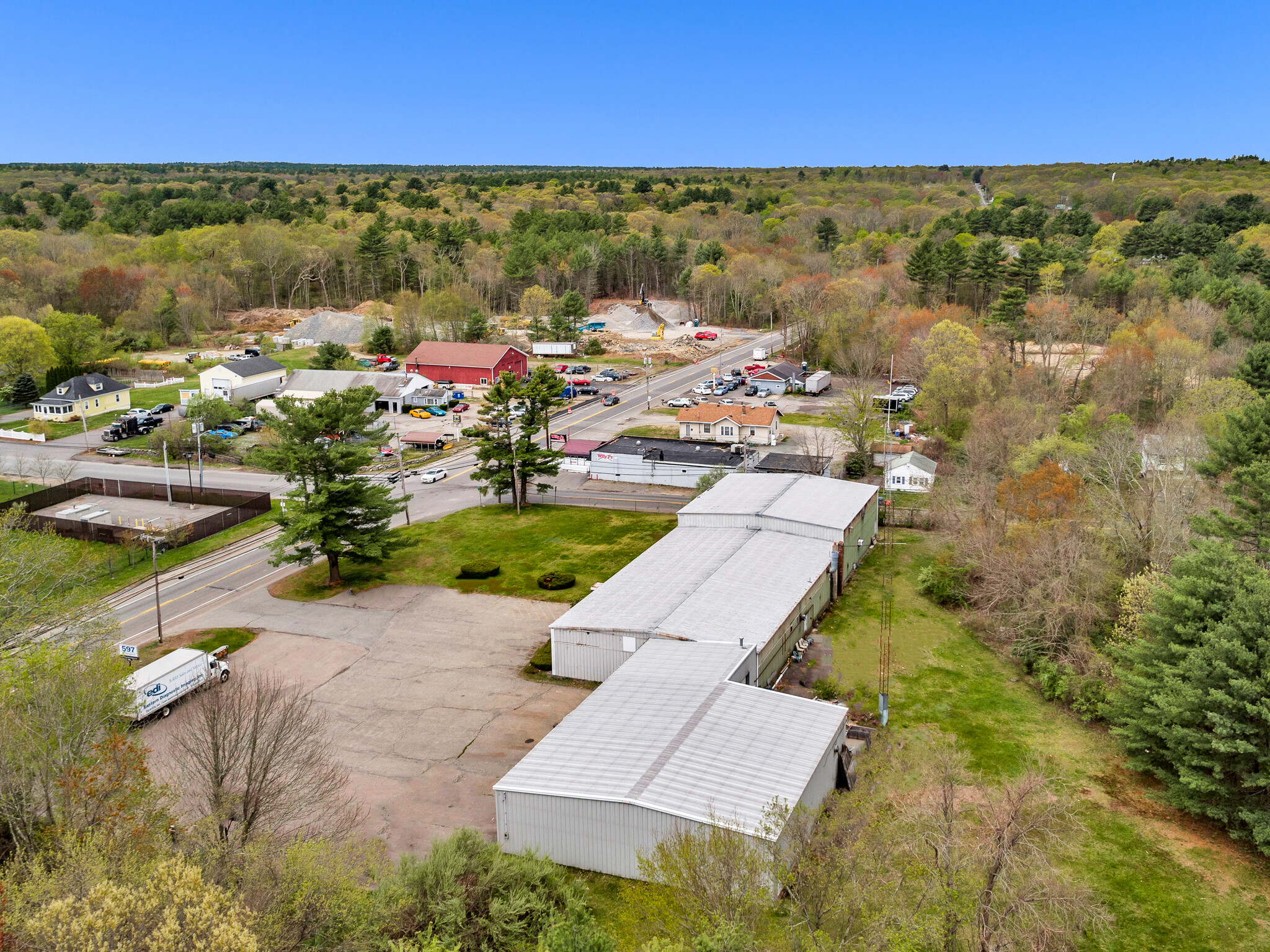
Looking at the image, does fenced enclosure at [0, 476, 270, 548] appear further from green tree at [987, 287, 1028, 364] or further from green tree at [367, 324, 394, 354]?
green tree at [987, 287, 1028, 364]

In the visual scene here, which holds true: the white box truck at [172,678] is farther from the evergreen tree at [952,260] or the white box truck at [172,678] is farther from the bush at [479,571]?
the evergreen tree at [952,260]

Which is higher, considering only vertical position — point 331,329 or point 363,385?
point 331,329

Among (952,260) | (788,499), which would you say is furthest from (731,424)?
(952,260)

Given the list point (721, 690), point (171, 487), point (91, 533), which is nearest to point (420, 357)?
point (171, 487)

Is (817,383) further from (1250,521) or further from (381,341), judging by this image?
(1250,521)

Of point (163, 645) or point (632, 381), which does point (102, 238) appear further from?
point (163, 645)

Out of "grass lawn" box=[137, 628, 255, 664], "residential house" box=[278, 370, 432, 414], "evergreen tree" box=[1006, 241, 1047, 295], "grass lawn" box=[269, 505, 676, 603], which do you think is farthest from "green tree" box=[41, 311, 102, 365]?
"evergreen tree" box=[1006, 241, 1047, 295]
